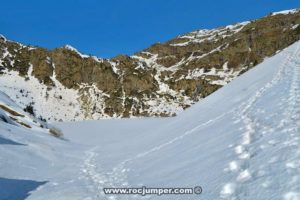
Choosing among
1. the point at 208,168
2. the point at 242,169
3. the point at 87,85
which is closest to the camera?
the point at 242,169

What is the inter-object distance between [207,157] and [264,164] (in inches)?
168

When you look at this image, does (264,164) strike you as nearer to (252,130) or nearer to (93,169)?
(252,130)

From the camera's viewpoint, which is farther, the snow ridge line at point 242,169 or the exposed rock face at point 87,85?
the exposed rock face at point 87,85

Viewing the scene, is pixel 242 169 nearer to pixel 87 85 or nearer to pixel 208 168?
pixel 208 168

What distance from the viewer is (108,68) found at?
15612 cm

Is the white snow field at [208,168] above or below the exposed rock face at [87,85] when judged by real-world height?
below

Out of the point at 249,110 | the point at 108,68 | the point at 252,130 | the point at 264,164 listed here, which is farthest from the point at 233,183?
the point at 108,68

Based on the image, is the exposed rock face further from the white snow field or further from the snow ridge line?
the snow ridge line

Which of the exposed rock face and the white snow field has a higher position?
the exposed rock face

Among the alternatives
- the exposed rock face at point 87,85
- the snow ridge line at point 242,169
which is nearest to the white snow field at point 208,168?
the snow ridge line at point 242,169

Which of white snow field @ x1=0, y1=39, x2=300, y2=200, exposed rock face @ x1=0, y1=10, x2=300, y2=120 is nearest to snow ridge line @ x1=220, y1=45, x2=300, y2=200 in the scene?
white snow field @ x1=0, y1=39, x2=300, y2=200

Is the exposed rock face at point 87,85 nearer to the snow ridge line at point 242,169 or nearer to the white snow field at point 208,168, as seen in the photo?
the white snow field at point 208,168

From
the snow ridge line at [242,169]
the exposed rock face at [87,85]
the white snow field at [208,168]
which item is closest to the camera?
the snow ridge line at [242,169]

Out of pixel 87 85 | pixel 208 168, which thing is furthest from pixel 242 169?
pixel 87 85
